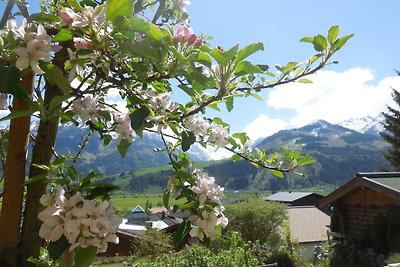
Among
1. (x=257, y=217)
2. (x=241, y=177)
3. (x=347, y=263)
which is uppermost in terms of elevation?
(x=241, y=177)

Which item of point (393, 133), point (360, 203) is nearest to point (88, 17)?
point (360, 203)

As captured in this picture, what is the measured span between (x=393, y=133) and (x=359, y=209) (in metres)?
16.2

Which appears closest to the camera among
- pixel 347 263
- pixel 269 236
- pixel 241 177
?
pixel 347 263

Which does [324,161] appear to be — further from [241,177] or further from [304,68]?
[304,68]

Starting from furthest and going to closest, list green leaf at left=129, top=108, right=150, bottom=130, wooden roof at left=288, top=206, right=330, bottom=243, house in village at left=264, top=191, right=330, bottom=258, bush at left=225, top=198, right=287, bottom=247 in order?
wooden roof at left=288, top=206, right=330, bottom=243
house in village at left=264, top=191, right=330, bottom=258
bush at left=225, top=198, right=287, bottom=247
green leaf at left=129, top=108, right=150, bottom=130

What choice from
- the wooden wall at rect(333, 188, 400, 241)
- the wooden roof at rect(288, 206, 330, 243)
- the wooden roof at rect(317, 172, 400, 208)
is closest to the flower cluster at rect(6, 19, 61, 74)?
the wooden roof at rect(317, 172, 400, 208)

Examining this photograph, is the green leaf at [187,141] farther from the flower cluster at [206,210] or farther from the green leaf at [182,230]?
the green leaf at [182,230]

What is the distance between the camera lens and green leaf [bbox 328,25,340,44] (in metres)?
1.10

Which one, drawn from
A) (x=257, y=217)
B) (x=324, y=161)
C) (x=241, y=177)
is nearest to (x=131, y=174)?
(x=241, y=177)

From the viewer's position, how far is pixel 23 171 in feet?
4.06

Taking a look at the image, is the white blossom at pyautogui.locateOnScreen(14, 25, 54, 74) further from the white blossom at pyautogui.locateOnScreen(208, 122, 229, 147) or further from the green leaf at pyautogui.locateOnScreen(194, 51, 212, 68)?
the white blossom at pyautogui.locateOnScreen(208, 122, 229, 147)

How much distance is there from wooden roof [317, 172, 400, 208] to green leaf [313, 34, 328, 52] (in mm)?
12942

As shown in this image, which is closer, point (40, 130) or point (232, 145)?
point (40, 130)

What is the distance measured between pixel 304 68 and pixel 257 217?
21.9 meters
